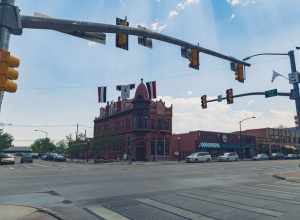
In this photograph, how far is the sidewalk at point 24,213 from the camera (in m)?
8.36

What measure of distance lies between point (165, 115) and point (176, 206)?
50.3m

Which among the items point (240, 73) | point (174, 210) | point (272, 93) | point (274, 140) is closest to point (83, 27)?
point (174, 210)

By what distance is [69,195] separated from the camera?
1266cm

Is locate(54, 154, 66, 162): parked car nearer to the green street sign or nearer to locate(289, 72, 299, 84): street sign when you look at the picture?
the green street sign

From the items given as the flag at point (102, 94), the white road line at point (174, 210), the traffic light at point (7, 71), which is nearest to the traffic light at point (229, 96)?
the white road line at point (174, 210)

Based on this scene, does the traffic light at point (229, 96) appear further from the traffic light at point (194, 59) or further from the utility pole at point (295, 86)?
the traffic light at point (194, 59)

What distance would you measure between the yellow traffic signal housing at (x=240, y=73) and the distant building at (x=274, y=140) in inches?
2676

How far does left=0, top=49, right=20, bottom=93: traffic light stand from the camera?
7.06 m

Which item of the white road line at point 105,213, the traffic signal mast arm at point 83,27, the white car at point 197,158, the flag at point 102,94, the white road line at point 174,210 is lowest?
the white road line at point 105,213

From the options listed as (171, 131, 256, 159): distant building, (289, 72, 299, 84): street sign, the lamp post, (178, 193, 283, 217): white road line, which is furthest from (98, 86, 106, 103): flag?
(171, 131, 256, 159): distant building

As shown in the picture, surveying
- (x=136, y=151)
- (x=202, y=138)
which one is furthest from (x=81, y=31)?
(x=202, y=138)

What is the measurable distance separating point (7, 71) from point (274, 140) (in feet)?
290

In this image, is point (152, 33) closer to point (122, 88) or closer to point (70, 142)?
point (122, 88)

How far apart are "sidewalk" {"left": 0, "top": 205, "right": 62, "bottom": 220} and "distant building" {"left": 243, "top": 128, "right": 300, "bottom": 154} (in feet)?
253
